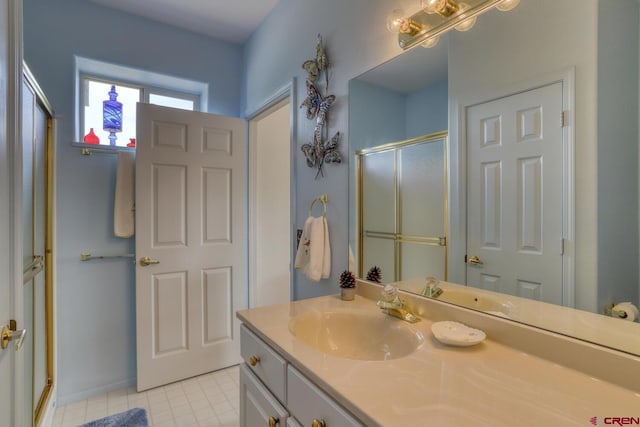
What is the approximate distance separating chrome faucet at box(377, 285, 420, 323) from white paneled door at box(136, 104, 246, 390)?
5.16 feet

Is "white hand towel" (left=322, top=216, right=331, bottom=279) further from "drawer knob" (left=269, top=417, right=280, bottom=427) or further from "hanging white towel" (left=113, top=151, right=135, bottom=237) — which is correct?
"hanging white towel" (left=113, top=151, right=135, bottom=237)

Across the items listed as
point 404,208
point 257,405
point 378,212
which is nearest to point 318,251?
point 378,212

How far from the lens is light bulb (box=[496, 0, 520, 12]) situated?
928 mm

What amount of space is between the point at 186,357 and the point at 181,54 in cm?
222

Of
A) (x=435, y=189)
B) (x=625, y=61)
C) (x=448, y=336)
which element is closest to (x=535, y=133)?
(x=625, y=61)

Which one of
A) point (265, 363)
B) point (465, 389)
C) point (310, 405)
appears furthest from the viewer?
point (265, 363)

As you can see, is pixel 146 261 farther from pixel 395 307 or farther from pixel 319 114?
pixel 395 307

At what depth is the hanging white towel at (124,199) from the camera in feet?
6.95

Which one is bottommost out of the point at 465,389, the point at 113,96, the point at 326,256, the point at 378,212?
the point at 465,389

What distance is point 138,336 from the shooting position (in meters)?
2.13

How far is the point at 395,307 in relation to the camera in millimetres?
1135

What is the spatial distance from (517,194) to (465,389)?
546mm

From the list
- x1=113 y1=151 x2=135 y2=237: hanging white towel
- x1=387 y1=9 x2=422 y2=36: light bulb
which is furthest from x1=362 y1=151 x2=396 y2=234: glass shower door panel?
x1=113 y1=151 x2=135 y2=237: hanging white towel

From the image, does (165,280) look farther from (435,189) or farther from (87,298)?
(435,189)
